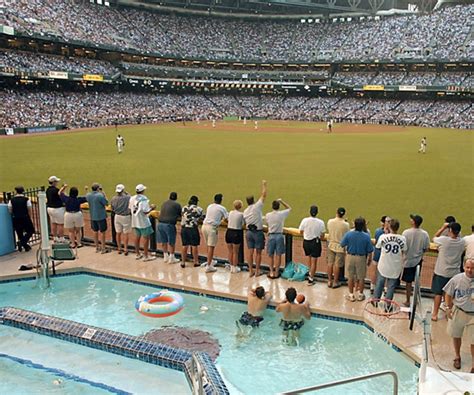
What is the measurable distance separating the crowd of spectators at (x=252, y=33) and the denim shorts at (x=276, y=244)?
5452cm

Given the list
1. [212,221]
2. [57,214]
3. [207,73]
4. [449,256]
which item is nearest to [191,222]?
[212,221]

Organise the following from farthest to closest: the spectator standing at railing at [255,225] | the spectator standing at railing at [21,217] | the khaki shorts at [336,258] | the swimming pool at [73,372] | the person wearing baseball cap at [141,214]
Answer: the spectator standing at railing at [21,217] → the person wearing baseball cap at [141,214] → the spectator standing at railing at [255,225] → the khaki shorts at [336,258] → the swimming pool at [73,372]

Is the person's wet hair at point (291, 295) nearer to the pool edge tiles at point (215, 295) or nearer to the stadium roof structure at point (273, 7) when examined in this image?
the pool edge tiles at point (215, 295)

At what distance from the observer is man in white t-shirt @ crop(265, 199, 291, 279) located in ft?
29.7

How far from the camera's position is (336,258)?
8820 millimetres

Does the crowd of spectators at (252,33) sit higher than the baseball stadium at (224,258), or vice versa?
the crowd of spectators at (252,33)

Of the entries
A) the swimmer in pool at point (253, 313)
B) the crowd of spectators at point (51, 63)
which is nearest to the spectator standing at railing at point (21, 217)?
the swimmer in pool at point (253, 313)

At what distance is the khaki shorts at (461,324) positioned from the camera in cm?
609

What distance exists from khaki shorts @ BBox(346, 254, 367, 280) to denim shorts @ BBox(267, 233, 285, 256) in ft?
4.80

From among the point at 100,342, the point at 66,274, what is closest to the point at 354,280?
the point at 100,342

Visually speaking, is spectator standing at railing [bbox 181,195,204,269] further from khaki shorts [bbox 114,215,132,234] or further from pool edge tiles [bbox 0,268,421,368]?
khaki shorts [bbox 114,215,132,234]

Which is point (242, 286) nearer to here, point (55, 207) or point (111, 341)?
point (111, 341)

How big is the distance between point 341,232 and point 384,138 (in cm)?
3504

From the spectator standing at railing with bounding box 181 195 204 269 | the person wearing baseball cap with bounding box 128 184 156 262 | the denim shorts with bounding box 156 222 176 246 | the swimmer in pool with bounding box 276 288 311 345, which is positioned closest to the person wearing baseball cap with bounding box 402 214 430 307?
the swimmer in pool with bounding box 276 288 311 345
